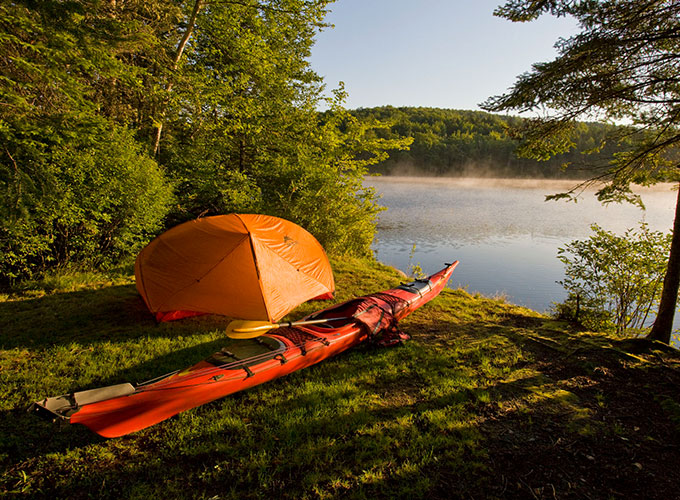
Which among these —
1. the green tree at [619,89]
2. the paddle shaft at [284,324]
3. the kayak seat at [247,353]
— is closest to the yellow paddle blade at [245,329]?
the paddle shaft at [284,324]

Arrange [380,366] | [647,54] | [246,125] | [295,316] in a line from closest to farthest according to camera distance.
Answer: [380,366] → [647,54] → [295,316] → [246,125]

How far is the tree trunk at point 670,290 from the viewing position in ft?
17.2

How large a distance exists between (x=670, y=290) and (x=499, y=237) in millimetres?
13222

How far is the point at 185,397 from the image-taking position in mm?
3299

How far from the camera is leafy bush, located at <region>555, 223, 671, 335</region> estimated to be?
6922mm

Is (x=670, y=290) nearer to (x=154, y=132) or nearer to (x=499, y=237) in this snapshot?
(x=499, y=237)

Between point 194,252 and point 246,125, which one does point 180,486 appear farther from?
point 246,125

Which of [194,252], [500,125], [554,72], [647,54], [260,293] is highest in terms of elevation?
[647,54]

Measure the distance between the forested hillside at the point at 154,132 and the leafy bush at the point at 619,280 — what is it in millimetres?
6210

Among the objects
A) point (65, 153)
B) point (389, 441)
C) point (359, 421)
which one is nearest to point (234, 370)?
point (359, 421)

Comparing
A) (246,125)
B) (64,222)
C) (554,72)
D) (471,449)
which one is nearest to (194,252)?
(64,222)

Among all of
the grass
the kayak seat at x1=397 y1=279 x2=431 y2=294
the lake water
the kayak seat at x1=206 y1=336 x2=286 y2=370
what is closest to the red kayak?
the kayak seat at x1=206 y1=336 x2=286 y2=370

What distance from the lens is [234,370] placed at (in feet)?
12.1

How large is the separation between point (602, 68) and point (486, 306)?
532 centimetres
